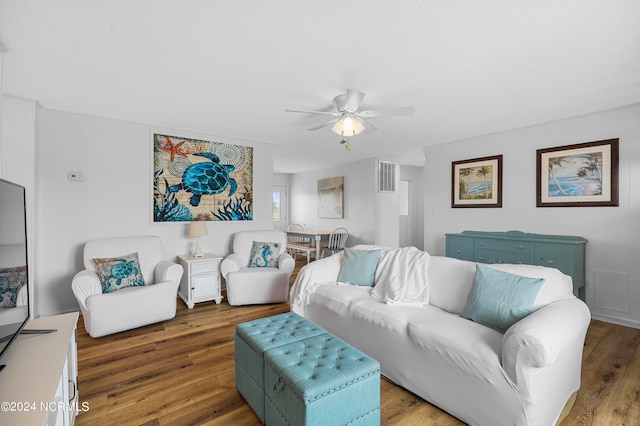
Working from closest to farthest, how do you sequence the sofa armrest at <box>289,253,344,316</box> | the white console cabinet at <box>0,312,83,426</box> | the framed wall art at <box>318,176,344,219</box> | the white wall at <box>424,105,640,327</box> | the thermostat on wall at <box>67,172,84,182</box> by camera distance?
the white console cabinet at <box>0,312,83,426</box>, the sofa armrest at <box>289,253,344,316</box>, the white wall at <box>424,105,640,327</box>, the thermostat on wall at <box>67,172,84,182</box>, the framed wall art at <box>318,176,344,219</box>

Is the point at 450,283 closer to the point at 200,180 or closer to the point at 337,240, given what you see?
the point at 200,180

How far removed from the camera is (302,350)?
5.55ft

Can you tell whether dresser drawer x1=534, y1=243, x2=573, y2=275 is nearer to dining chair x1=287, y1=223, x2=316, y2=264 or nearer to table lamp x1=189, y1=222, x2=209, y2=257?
dining chair x1=287, y1=223, x2=316, y2=264

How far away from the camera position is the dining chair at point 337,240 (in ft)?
20.9

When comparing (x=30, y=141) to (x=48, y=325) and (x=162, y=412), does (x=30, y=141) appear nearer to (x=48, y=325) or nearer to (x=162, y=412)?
(x=48, y=325)

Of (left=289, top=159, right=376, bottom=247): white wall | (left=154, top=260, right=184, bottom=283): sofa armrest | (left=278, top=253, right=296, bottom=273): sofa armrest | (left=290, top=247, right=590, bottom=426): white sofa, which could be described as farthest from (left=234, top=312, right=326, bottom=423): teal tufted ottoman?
(left=289, top=159, right=376, bottom=247): white wall

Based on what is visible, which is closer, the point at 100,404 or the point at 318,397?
the point at 318,397

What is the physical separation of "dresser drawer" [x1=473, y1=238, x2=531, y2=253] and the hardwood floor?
0.97 m

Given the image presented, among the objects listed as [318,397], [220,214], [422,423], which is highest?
[220,214]

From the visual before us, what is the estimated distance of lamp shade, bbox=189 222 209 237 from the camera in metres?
3.85

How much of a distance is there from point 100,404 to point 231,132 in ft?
10.6

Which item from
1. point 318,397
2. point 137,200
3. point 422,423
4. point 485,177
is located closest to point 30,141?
point 137,200

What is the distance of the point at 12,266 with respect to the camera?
1.29 meters

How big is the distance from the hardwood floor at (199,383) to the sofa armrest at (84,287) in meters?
0.38
